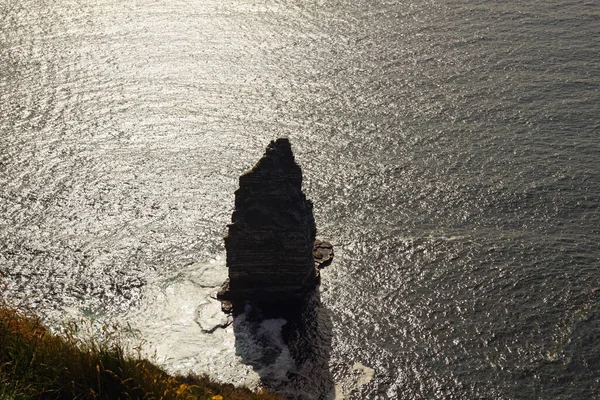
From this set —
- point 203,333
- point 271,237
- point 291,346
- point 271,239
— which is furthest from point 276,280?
point 203,333

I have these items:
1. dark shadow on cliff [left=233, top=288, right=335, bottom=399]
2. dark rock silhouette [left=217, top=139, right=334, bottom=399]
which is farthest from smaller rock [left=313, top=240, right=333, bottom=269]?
dark shadow on cliff [left=233, top=288, right=335, bottom=399]

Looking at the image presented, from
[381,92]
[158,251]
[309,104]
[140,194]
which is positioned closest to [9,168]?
[140,194]

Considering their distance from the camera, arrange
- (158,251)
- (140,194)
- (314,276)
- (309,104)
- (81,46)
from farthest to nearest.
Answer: (81,46) < (309,104) < (140,194) < (158,251) < (314,276)

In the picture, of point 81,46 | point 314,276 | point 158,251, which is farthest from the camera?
point 81,46

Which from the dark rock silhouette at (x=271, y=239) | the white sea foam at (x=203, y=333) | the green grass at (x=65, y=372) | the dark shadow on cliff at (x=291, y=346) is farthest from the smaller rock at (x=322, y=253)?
the green grass at (x=65, y=372)

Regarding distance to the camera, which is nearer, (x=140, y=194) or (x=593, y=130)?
(x=140, y=194)

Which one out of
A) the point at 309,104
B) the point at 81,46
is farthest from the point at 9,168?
the point at 309,104

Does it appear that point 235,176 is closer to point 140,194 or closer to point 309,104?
point 140,194
